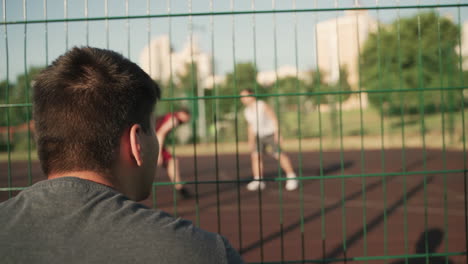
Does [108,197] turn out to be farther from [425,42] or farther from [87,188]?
[425,42]

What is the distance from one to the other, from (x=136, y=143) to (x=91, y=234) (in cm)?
25

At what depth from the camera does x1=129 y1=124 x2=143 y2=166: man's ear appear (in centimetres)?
94

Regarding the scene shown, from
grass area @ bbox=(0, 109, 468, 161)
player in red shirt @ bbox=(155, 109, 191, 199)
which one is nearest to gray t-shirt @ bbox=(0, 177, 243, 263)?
player in red shirt @ bbox=(155, 109, 191, 199)

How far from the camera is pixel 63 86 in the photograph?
0.88 meters

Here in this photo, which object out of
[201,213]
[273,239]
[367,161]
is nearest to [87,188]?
[273,239]

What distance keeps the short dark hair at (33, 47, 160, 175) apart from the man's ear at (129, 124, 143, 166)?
17 mm

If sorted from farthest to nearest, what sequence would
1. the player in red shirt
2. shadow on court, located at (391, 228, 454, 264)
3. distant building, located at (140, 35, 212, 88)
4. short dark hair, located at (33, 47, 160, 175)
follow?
the player in red shirt < shadow on court, located at (391, 228, 454, 264) < distant building, located at (140, 35, 212, 88) < short dark hair, located at (33, 47, 160, 175)

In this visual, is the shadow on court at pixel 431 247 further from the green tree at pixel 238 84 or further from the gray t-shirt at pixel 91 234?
the gray t-shirt at pixel 91 234

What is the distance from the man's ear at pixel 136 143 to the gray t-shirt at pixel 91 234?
0.49 ft

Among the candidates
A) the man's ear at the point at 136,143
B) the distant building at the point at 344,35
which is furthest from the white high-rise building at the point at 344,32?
the man's ear at the point at 136,143

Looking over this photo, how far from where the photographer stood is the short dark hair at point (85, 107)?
878 millimetres

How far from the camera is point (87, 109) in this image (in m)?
0.87

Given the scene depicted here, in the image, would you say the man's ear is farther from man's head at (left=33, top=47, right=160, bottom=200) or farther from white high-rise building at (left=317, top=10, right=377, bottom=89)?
white high-rise building at (left=317, top=10, right=377, bottom=89)

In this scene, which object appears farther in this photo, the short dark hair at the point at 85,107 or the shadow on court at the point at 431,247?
the shadow on court at the point at 431,247
